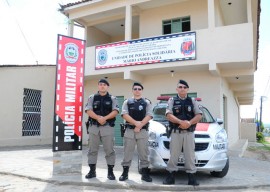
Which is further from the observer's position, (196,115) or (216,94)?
(216,94)

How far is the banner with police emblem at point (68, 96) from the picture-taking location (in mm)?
6234

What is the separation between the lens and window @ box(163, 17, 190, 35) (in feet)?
41.9

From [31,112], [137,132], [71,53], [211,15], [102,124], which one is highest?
[211,15]

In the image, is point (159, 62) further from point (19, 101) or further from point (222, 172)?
point (19, 101)

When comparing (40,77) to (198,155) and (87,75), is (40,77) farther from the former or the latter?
(198,155)

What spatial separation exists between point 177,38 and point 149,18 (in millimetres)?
2995

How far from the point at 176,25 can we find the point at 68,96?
8.01 meters

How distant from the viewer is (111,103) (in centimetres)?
589

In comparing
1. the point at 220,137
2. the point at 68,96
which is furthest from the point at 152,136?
the point at 68,96

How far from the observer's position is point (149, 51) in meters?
11.7

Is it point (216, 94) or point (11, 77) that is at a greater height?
point (11, 77)

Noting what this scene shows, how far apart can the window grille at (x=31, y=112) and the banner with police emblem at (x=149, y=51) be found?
4.33 m

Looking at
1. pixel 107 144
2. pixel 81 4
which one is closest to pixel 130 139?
pixel 107 144

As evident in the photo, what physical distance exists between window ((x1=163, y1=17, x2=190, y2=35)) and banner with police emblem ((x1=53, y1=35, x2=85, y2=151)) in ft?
23.3
